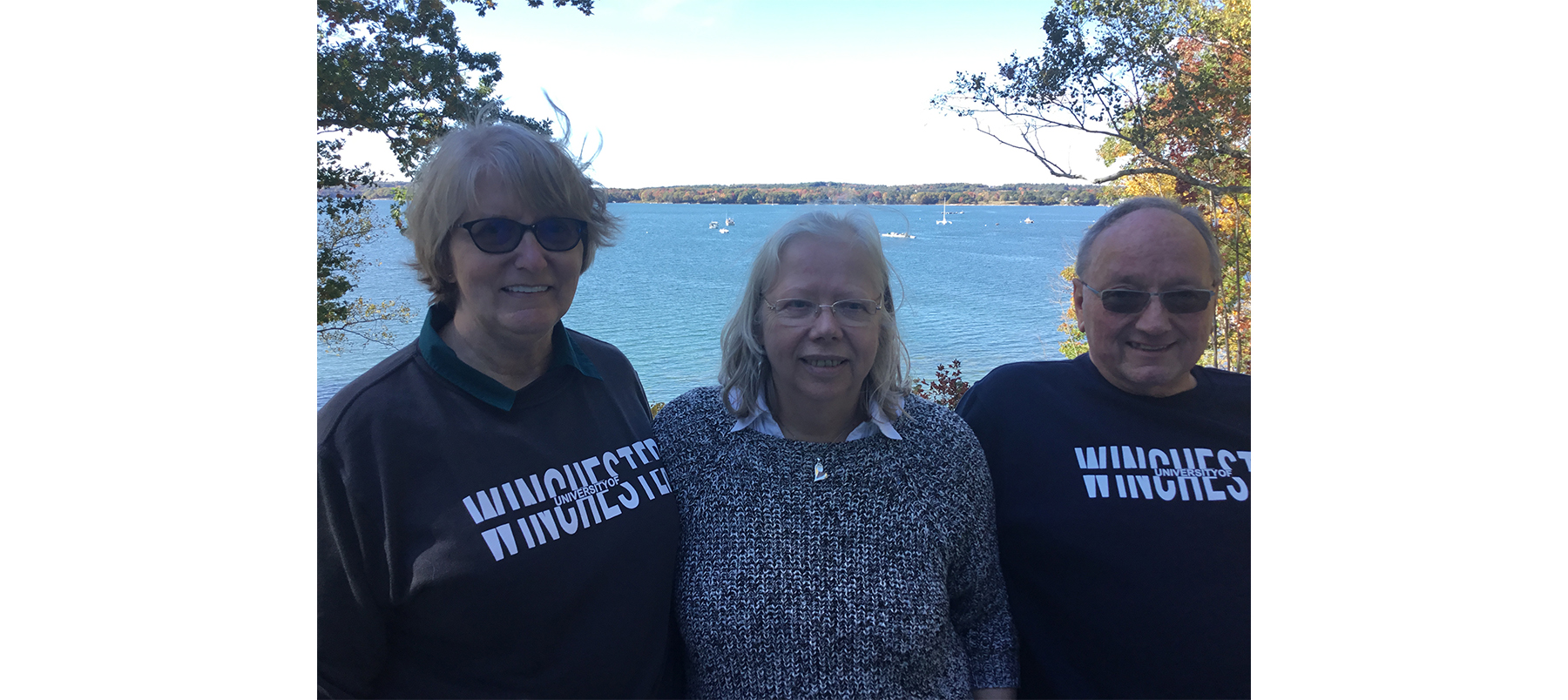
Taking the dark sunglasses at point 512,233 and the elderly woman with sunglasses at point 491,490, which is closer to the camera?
the elderly woman with sunglasses at point 491,490

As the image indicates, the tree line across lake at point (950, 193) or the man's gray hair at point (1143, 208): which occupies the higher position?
the tree line across lake at point (950, 193)

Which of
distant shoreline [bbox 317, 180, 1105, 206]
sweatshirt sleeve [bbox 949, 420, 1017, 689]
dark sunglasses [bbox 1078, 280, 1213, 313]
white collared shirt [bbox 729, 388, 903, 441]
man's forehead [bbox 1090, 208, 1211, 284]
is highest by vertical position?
distant shoreline [bbox 317, 180, 1105, 206]

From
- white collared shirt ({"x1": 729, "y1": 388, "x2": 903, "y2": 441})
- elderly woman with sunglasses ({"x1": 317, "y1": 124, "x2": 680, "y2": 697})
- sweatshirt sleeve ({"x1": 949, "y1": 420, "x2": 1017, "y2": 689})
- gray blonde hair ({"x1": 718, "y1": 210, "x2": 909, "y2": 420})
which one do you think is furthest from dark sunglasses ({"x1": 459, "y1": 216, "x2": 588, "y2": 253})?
sweatshirt sleeve ({"x1": 949, "y1": 420, "x2": 1017, "y2": 689})

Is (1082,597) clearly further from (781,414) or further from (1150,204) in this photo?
(1150,204)

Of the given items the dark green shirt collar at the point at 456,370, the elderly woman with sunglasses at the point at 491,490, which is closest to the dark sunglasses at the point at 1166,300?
the elderly woman with sunglasses at the point at 491,490

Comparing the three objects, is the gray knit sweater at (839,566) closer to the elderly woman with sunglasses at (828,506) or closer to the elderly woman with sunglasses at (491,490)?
the elderly woman with sunglasses at (828,506)

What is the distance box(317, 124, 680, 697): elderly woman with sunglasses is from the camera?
1561 mm

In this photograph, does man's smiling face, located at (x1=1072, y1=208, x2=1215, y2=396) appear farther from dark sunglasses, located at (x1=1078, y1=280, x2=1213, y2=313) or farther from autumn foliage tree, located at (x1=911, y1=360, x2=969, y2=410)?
autumn foliage tree, located at (x1=911, y1=360, x2=969, y2=410)

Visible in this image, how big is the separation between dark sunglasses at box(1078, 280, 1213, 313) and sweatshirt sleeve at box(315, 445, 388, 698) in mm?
2035

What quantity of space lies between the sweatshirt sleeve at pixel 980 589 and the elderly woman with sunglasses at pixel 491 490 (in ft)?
2.55

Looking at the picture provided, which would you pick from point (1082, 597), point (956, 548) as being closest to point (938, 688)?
point (956, 548)

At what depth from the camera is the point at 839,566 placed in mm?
1754

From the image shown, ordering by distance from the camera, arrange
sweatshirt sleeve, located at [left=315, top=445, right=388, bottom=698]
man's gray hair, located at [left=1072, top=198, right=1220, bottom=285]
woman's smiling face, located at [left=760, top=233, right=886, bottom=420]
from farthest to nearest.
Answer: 1. man's gray hair, located at [left=1072, top=198, right=1220, bottom=285]
2. woman's smiling face, located at [left=760, top=233, right=886, bottom=420]
3. sweatshirt sleeve, located at [left=315, top=445, right=388, bottom=698]

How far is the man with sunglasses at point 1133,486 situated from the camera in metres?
1.95
